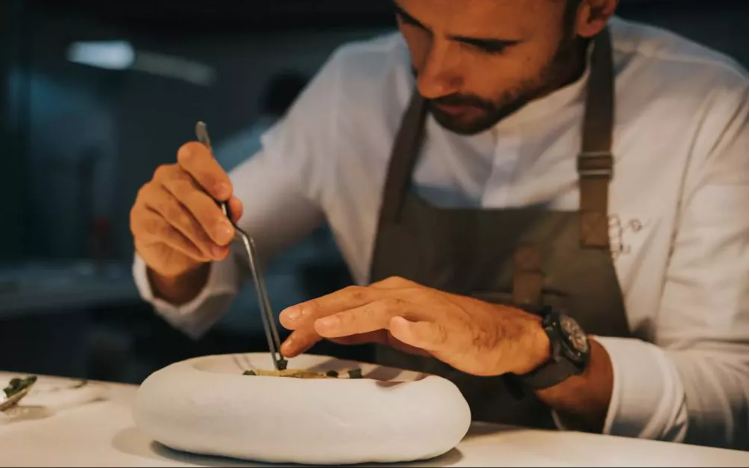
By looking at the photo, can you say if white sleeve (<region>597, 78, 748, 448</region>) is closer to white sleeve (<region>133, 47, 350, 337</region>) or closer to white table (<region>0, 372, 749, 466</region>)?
white table (<region>0, 372, 749, 466</region>)

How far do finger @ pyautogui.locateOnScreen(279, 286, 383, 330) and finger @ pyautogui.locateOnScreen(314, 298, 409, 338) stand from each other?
50 mm

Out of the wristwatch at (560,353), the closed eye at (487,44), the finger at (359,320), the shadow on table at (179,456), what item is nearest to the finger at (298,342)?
the finger at (359,320)

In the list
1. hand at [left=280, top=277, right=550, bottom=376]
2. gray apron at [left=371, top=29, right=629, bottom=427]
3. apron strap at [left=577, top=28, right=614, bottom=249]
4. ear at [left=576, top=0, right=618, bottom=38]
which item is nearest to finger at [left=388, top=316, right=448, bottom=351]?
hand at [left=280, top=277, right=550, bottom=376]

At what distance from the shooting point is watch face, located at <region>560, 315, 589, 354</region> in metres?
1.34

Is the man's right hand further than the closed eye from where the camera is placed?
No

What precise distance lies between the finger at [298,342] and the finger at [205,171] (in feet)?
0.94

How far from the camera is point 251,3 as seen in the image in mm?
1825

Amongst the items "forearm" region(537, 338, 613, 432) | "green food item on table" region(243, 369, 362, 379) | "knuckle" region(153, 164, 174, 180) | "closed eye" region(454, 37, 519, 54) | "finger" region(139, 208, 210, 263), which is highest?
"closed eye" region(454, 37, 519, 54)

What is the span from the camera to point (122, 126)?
2000 mm

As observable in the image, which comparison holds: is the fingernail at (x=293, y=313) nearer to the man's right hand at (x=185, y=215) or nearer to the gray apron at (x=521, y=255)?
the man's right hand at (x=185, y=215)

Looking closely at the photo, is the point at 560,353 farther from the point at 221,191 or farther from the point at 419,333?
the point at 221,191

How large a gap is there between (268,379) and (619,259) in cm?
70

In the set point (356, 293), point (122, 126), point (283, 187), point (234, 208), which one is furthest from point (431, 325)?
point (122, 126)

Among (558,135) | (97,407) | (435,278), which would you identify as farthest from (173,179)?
(558,135)
